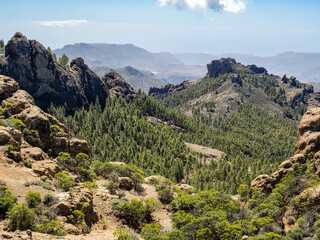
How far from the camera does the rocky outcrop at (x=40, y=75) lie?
146250 mm

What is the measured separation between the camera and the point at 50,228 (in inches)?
1132

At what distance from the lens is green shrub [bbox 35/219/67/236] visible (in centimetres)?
2811

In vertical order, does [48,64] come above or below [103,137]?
above

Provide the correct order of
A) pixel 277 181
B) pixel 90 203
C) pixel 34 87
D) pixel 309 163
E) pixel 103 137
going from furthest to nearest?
1. pixel 34 87
2. pixel 103 137
3. pixel 277 181
4. pixel 309 163
5. pixel 90 203

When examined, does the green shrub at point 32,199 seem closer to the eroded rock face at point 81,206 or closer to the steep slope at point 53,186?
the steep slope at point 53,186

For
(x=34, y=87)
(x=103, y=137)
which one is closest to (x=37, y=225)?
(x=103, y=137)

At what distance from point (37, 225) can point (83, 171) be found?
83.3ft

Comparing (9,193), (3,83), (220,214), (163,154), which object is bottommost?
(163,154)

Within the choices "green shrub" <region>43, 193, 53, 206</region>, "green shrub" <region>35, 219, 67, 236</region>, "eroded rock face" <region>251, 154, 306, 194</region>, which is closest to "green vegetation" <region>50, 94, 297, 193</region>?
"eroded rock face" <region>251, 154, 306, 194</region>

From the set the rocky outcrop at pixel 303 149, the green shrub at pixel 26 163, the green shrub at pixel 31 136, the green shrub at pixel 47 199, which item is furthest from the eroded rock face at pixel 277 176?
the green shrub at pixel 31 136

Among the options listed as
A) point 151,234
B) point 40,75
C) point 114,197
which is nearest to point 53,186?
point 114,197

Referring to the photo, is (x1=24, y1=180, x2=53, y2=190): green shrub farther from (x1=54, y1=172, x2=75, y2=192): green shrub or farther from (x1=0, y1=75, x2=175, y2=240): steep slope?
(x1=54, y1=172, x2=75, y2=192): green shrub

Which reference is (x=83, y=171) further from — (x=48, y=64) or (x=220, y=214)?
(x=48, y=64)

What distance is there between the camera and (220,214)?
41.1 metres
